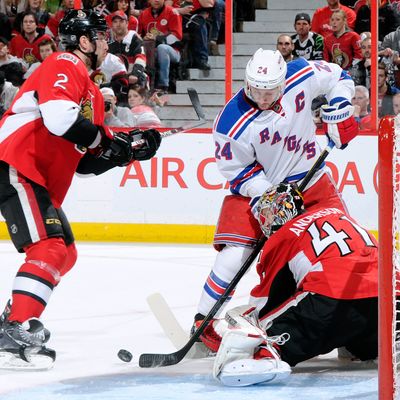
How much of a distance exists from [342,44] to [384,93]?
40 cm

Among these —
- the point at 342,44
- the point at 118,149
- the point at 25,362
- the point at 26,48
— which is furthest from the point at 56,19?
the point at 25,362

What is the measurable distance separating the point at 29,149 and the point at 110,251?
2.52m

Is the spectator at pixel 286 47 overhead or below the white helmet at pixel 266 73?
below

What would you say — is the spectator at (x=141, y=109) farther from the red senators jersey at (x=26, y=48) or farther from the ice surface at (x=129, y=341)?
the ice surface at (x=129, y=341)

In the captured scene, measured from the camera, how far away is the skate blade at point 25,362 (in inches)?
136

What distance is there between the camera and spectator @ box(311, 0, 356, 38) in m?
6.48

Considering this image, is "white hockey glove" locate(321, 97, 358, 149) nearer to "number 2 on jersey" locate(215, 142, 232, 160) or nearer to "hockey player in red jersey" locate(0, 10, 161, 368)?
"number 2 on jersey" locate(215, 142, 232, 160)

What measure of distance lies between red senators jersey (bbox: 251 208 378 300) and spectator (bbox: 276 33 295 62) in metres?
3.03

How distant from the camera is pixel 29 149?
3619 mm

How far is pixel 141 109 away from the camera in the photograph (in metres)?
6.55

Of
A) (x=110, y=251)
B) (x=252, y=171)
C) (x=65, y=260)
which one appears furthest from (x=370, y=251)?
(x=110, y=251)

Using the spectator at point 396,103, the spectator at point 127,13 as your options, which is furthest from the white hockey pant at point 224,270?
the spectator at point 127,13

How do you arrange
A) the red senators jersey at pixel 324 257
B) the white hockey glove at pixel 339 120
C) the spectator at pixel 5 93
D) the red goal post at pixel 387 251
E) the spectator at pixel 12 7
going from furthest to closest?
the spectator at pixel 12 7, the spectator at pixel 5 93, the white hockey glove at pixel 339 120, the red senators jersey at pixel 324 257, the red goal post at pixel 387 251

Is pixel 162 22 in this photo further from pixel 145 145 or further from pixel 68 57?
pixel 68 57
